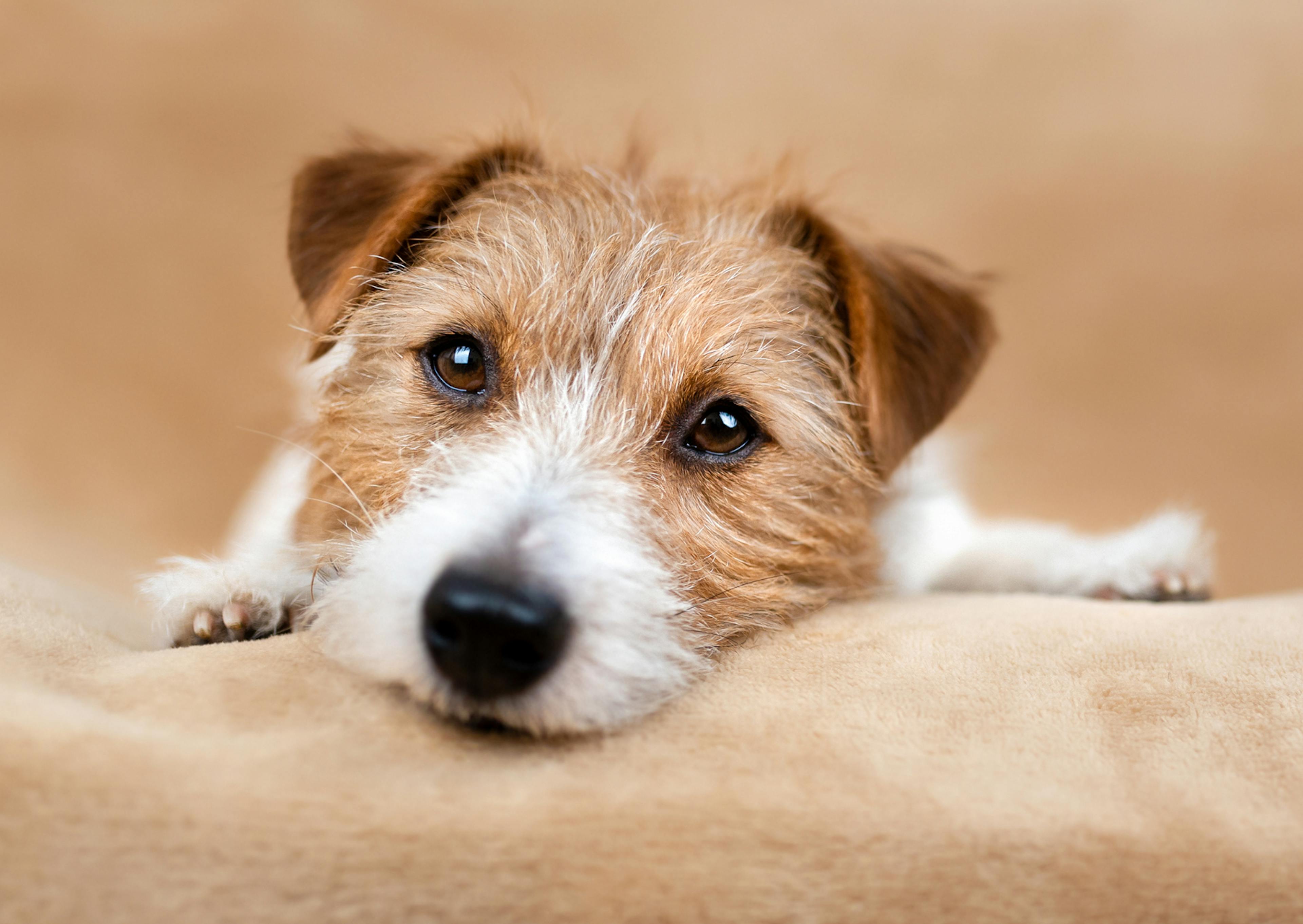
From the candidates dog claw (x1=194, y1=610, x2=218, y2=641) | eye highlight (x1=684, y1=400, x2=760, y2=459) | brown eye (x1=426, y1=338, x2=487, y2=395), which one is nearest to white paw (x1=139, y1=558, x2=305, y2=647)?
dog claw (x1=194, y1=610, x2=218, y2=641)

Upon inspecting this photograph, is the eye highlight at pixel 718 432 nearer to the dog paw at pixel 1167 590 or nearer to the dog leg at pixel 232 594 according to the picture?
the dog leg at pixel 232 594

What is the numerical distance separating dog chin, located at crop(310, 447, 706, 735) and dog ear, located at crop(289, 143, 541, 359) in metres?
0.63

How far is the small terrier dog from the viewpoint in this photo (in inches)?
56.5

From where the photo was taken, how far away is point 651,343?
6.17 ft

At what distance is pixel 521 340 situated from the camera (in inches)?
74.0

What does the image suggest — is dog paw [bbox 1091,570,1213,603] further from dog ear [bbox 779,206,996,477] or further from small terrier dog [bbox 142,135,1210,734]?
dog ear [bbox 779,206,996,477]

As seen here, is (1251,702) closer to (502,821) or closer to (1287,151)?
(502,821)

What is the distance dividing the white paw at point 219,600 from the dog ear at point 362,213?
0.52 m

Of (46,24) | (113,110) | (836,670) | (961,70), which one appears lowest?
(836,670)

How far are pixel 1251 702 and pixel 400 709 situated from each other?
4.45ft

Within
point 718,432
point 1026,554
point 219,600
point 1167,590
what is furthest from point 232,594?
point 1167,590

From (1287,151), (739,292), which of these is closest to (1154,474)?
(1287,151)

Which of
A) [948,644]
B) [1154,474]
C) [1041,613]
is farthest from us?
[1154,474]

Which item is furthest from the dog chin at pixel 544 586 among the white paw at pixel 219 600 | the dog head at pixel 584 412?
the white paw at pixel 219 600
